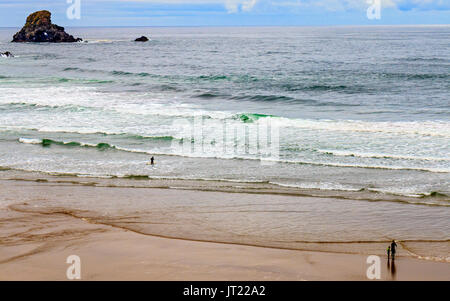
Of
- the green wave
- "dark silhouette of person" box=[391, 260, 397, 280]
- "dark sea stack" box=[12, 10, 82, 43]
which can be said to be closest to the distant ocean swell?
the green wave

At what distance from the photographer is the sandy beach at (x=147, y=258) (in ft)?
39.9

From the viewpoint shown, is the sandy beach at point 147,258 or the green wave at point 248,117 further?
the green wave at point 248,117

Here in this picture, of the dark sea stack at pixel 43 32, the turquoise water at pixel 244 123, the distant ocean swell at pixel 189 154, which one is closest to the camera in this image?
the distant ocean swell at pixel 189 154

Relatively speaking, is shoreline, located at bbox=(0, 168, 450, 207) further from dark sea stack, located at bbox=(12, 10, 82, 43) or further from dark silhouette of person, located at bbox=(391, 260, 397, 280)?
dark sea stack, located at bbox=(12, 10, 82, 43)

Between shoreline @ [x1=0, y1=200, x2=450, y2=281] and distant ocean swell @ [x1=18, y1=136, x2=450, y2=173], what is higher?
distant ocean swell @ [x1=18, y1=136, x2=450, y2=173]

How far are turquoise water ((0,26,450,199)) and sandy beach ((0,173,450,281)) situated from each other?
5770mm

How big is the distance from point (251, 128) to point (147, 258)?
54.8 ft

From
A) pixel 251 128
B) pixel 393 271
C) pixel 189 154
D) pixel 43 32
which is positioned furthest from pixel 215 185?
pixel 43 32

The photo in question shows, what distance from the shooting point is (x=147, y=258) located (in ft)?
42.8

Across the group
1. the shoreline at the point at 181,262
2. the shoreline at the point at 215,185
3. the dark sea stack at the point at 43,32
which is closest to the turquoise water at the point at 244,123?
the shoreline at the point at 215,185

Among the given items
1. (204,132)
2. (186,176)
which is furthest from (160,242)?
(204,132)

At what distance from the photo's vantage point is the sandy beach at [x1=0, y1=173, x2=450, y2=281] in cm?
1216

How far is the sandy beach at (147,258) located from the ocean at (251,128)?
11.1 ft

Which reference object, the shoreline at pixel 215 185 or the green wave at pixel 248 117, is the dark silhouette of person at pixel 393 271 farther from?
the green wave at pixel 248 117
